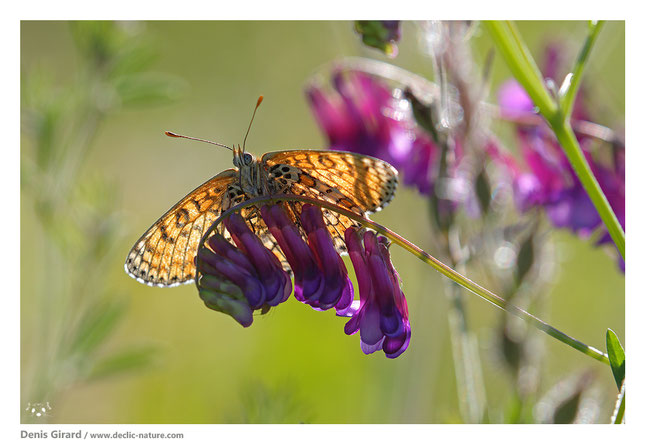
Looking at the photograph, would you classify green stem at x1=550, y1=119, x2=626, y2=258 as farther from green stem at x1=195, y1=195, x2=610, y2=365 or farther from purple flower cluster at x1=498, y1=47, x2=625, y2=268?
purple flower cluster at x1=498, y1=47, x2=625, y2=268

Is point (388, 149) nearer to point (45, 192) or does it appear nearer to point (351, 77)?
point (351, 77)

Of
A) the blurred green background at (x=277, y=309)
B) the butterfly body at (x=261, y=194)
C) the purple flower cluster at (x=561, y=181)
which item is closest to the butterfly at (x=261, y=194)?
the butterfly body at (x=261, y=194)

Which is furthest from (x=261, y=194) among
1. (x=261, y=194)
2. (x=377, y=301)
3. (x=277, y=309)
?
(x=277, y=309)

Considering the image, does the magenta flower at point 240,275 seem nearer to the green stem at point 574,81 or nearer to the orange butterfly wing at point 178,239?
the orange butterfly wing at point 178,239

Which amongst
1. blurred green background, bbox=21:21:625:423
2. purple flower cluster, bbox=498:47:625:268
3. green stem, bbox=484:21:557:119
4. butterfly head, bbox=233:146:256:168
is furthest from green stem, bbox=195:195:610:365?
blurred green background, bbox=21:21:625:423

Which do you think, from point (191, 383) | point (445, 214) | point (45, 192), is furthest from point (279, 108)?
point (445, 214)

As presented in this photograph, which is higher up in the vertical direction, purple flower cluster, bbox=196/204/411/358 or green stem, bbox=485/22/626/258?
green stem, bbox=485/22/626/258

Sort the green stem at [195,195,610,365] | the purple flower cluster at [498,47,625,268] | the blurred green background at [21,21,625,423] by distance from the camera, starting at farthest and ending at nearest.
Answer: the blurred green background at [21,21,625,423] → the purple flower cluster at [498,47,625,268] → the green stem at [195,195,610,365]
